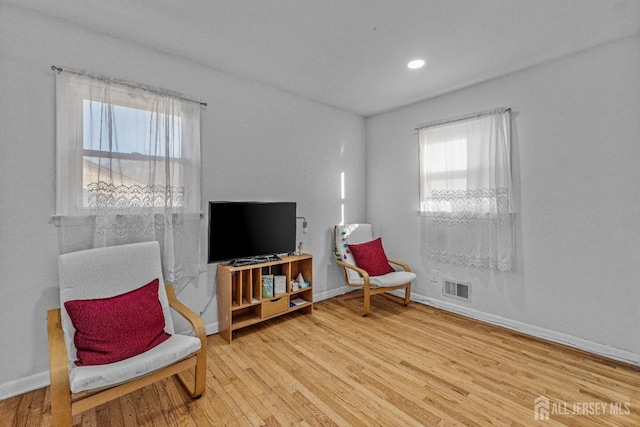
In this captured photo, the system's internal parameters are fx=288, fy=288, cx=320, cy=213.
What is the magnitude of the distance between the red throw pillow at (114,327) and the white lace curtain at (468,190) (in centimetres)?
307

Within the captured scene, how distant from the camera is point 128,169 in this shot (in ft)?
7.66

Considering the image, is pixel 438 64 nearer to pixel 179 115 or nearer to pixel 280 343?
pixel 179 115

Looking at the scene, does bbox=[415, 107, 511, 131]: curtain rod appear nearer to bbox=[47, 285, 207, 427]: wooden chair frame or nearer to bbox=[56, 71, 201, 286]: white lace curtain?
bbox=[56, 71, 201, 286]: white lace curtain

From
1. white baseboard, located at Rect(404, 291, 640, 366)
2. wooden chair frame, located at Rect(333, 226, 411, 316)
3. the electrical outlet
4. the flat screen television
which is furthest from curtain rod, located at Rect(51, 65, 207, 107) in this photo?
white baseboard, located at Rect(404, 291, 640, 366)

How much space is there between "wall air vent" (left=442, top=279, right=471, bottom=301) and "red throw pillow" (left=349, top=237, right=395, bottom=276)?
0.66 m

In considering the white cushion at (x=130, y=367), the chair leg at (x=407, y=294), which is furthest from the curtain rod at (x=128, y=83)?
the chair leg at (x=407, y=294)

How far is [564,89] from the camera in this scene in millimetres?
2646

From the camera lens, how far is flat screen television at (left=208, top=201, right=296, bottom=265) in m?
2.75

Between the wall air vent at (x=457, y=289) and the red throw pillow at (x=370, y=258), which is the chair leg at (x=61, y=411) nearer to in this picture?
the red throw pillow at (x=370, y=258)

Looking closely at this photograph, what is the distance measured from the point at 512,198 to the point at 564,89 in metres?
1.07

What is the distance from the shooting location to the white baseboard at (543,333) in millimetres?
2398

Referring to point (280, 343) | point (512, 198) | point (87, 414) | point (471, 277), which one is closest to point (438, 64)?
point (512, 198)

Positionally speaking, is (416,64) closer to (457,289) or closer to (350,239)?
(350,239)

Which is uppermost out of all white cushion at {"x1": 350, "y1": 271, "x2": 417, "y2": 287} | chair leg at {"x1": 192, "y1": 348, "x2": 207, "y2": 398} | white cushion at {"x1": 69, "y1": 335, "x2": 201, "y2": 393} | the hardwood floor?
white cushion at {"x1": 350, "y1": 271, "x2": 417, "y2": 287}
